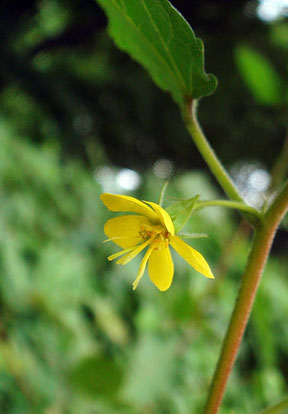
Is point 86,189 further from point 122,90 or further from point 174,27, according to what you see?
point 174,27

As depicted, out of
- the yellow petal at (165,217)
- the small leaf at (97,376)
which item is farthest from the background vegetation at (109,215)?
the yellow petal at (165,217)

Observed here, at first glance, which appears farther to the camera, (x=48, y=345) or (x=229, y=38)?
(x=229, y=38)

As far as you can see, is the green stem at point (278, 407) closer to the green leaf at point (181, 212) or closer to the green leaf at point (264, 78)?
the green leaf at point (181, 212)

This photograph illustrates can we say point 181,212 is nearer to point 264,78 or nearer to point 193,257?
point 193,257

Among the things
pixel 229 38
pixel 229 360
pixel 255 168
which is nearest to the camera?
pixel 229 360

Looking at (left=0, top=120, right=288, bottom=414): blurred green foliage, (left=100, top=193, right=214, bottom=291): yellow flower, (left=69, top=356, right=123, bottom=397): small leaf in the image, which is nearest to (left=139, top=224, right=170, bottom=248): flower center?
(left=100, top=193, right=214, bottom=291): yellow flower

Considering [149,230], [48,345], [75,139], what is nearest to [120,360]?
[48,345]
